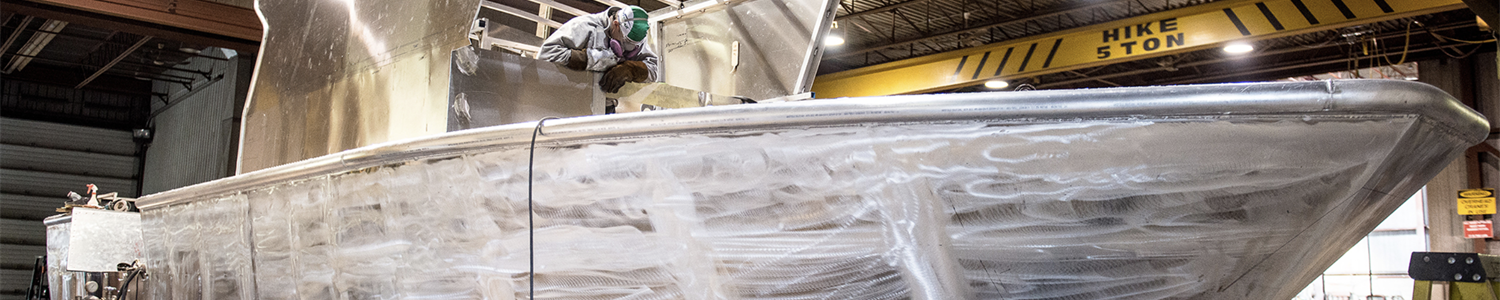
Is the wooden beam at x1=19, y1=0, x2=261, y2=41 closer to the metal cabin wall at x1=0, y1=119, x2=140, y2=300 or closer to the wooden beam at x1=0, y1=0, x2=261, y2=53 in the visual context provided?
the wooden beam at x1=0, y1=0, x2=261, y2=53

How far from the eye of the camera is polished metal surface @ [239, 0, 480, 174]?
8.42 ft

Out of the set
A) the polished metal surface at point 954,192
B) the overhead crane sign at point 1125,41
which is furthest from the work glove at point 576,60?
the overhead crane sign at point 1125,41

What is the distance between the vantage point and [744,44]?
12.7 feet

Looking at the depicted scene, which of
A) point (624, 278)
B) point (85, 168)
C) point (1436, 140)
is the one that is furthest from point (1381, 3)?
point (85, 168)

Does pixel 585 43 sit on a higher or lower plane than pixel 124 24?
lower

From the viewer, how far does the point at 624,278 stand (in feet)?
5.62

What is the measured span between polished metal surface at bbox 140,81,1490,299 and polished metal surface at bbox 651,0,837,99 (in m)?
2.02

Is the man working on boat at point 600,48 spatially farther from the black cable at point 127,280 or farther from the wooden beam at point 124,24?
the wooden beam at point 124,24

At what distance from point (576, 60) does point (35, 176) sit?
1720 centimetres

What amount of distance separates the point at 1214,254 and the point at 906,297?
1.57 feet

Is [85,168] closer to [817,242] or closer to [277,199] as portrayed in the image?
[277,199]

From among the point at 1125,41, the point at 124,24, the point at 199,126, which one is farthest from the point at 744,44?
the point at 199,126

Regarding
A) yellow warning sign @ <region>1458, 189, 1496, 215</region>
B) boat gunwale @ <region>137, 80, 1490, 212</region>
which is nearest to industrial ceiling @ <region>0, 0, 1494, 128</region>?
yellow warning sign @ <region>1458, 189, 1496, 215</region>

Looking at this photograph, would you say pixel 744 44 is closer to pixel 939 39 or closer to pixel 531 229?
pixel 531 229
